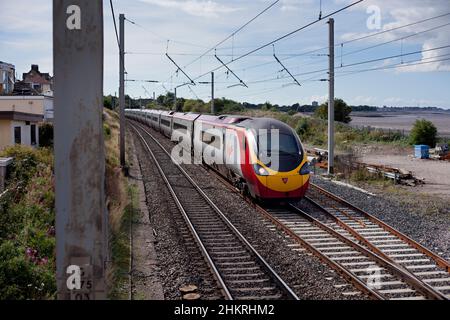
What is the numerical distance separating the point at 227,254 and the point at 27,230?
390 cm

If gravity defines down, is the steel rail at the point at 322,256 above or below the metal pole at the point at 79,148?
below

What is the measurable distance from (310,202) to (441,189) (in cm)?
694

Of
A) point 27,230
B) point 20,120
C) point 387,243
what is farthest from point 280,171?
point 20,120

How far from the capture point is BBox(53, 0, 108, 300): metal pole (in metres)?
4.93

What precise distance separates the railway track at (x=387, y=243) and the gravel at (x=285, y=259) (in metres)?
0.97

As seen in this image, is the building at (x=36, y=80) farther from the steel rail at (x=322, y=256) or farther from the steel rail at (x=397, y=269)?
the steel rail at (x=397, y=269)

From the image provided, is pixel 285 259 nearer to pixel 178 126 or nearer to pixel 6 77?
pixel 178 126

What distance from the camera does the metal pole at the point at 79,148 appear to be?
493cm

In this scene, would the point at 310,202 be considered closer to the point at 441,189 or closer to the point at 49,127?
the point at 441,189

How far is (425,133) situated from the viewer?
3784cm

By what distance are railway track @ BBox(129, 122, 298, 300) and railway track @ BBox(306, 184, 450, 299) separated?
198 cm

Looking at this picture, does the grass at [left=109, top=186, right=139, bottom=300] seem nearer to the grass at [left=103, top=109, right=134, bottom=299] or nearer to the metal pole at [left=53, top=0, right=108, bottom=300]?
the grass at [left=103, top=109, right=134, bottom=299]

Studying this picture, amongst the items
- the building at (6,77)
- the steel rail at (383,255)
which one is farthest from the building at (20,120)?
the building at (6,77)

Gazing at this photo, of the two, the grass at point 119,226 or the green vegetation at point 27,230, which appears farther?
the grass at point 119,226
